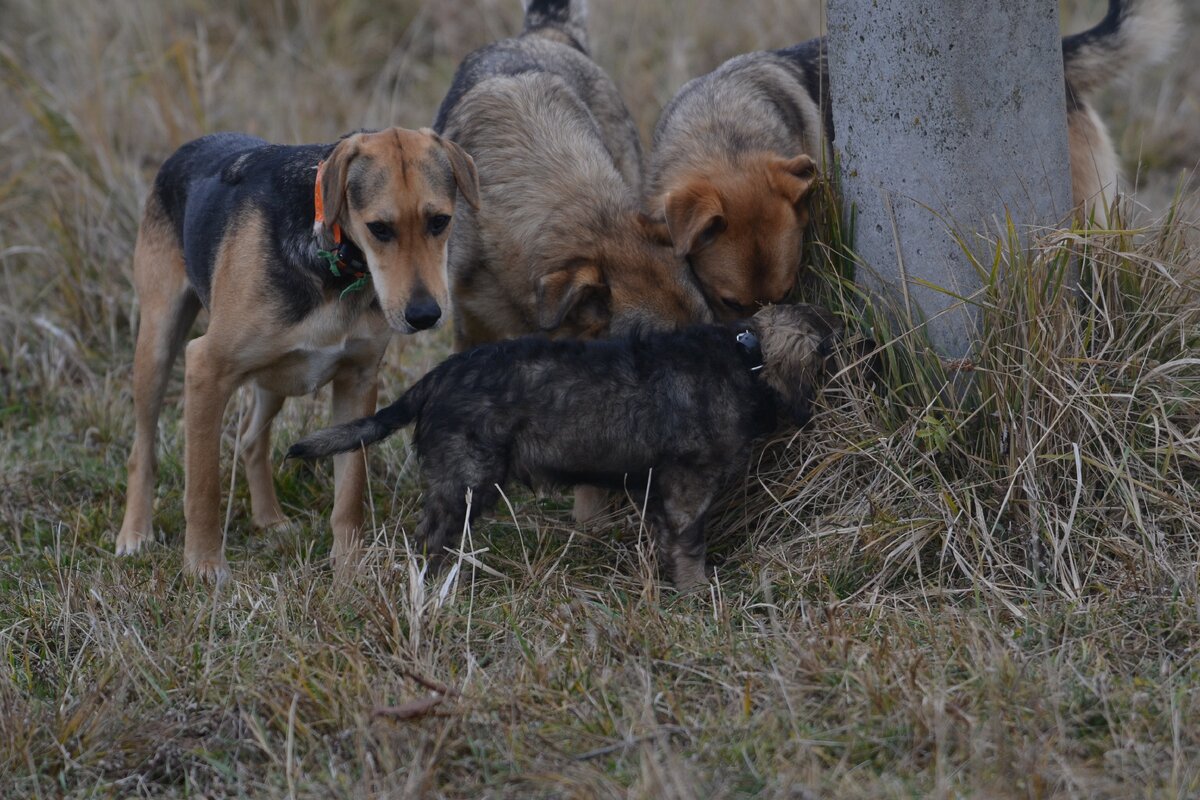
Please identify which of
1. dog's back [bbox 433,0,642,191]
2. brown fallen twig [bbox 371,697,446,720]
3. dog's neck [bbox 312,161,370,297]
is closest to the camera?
brown fallen twig [bbox 371,697,446,720]

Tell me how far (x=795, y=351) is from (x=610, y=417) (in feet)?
2.41

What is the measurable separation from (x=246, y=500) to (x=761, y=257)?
268cm

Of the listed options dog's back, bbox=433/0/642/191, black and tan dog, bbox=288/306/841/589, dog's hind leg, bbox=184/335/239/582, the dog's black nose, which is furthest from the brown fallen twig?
dog's back, bbox=433/0/642/191

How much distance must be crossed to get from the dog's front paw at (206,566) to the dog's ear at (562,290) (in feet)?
5.33

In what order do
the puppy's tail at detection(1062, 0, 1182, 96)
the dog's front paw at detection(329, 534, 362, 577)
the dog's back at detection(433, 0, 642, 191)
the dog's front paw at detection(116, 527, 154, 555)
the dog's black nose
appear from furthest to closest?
the dog's back at detection(433, 0, 642, 191), the puppy's tail at detection(1062, 0, 1182, 96), the dog's front paw at detection(116, 527, 154, 555), the dog's front paw at detection(329, 534, 362, 577), the dog's black nose

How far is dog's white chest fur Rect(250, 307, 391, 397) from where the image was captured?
500cm

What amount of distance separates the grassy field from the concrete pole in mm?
205

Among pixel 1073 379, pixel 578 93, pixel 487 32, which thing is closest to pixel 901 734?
pixel 1073 379

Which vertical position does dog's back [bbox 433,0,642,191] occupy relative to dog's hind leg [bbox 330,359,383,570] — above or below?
above

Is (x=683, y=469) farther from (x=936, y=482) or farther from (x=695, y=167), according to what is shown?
(x=695, y=167)

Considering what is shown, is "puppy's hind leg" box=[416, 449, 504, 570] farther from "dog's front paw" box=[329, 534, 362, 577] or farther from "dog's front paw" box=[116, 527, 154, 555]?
"dog's front paw" box=[116, 527, 154, 555]

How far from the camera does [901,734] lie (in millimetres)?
3461

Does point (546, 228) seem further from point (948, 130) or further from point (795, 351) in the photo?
point (948, 130)

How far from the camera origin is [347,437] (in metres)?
4.64
